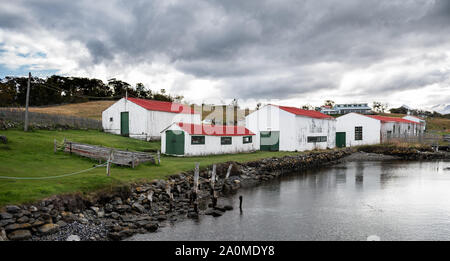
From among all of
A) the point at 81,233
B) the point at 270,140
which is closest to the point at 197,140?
the point at 270,140

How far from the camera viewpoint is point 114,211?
1531 cm

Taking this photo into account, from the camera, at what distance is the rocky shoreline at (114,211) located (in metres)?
11.9

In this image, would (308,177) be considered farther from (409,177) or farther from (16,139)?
(16,139)

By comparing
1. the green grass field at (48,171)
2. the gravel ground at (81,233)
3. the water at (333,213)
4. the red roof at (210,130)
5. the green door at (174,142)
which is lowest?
the water at (333,213)

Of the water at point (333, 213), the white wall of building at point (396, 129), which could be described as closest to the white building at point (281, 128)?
the water at point (333, 213)

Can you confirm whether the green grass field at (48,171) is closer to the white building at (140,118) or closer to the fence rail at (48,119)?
the fence rail at (48,119)

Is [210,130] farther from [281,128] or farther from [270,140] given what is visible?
[281,128]

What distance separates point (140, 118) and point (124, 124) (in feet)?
10.6

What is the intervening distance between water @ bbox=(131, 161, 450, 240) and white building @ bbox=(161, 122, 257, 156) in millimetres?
7796

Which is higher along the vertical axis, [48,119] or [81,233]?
[48,119]

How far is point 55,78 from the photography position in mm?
93938

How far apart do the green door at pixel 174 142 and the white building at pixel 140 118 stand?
8000mm
